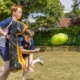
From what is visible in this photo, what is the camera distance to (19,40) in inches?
250

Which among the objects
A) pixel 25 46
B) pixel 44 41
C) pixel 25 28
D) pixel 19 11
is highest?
pixel 19 11

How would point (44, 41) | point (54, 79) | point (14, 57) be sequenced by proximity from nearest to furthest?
1. point (14, 57)
2. point (54, 79)
3. point (44, 41)

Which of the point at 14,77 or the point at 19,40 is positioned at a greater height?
the point at 19,40

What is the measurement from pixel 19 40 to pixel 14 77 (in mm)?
2889

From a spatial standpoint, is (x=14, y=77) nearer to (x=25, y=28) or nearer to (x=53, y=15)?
(x=25, y=28)

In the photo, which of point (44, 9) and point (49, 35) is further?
point (44, 9)

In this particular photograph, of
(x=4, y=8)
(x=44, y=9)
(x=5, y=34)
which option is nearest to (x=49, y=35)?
(x=44, y=9)

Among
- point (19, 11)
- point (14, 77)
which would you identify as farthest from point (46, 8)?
point (19, 11)

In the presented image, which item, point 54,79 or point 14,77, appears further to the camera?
point 14,77

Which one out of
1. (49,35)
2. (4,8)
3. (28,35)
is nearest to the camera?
(28,35)

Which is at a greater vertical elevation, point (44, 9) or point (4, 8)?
point (4, 8)

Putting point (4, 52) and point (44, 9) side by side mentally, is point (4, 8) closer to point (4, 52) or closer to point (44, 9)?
point (44, 9)

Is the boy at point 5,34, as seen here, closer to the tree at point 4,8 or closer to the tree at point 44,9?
the tree at point 4,8

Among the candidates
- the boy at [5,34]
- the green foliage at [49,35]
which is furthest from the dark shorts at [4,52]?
the green foliage at [49,35]
